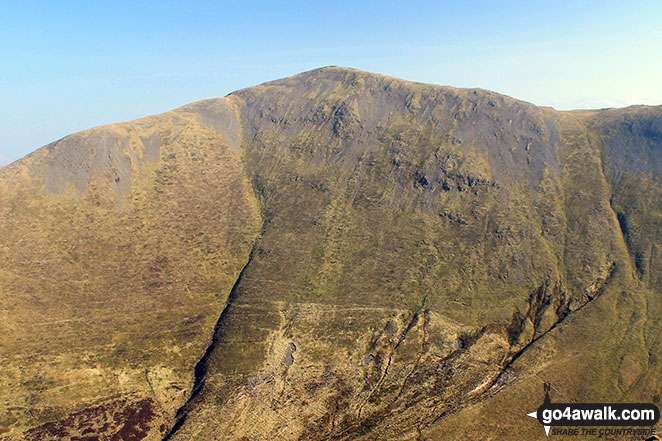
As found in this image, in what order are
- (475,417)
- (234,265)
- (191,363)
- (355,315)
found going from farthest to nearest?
1. (234,265)
2. (355,315)
3. (191,363)
4. (475,417)

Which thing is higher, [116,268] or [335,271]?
[116,268]

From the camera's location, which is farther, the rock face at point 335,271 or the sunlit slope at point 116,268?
the sunlit slope at point 116,268

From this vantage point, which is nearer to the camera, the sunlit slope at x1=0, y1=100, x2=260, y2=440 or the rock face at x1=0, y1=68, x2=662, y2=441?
the rock face at x1=0, y1=68, x2=662, y2=441

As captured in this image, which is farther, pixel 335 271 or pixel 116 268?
pixel 335 271

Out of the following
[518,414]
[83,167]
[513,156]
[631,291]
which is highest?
[83,167]

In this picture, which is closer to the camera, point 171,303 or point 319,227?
point 171,303

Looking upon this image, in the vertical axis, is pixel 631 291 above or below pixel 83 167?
below

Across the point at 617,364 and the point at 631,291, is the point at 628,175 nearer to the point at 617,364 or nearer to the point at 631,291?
the point at 631,291

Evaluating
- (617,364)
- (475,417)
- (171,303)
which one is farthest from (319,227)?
(617,364)
